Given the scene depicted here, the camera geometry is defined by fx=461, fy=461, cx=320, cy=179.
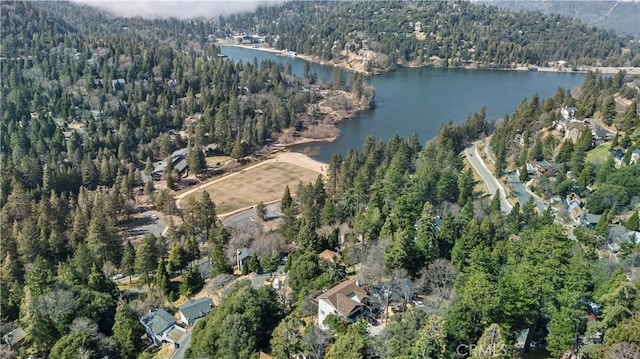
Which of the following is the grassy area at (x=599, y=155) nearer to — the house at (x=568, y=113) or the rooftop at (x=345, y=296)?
the house at (x=568, y=113)

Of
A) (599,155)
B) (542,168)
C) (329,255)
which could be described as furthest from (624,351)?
(599,155)

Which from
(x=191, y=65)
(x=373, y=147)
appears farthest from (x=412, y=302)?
(x=191, y=65)

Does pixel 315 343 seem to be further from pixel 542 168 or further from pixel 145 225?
pixel 542 168

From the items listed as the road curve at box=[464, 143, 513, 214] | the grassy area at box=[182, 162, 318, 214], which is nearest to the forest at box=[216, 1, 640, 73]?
the grassy area at box=[182, 162, 318, 214]

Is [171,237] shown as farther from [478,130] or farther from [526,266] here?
[478,130]

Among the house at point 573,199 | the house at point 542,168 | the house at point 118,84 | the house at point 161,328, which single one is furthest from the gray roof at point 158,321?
the house at point 118,84
